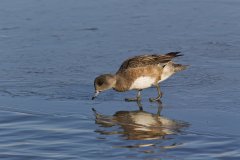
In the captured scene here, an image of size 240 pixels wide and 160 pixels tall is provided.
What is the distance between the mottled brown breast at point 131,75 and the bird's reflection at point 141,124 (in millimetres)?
824

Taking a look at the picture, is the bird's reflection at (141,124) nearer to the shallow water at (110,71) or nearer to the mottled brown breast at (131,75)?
the shallow water at (110,71)

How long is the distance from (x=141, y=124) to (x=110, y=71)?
241cm

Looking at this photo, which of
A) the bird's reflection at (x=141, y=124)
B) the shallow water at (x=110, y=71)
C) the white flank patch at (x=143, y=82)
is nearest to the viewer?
the shallow water at (x=110, y=71)

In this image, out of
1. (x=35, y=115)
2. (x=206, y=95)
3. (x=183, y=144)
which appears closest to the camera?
(x=183, y=144)

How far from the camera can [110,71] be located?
33.5 feet

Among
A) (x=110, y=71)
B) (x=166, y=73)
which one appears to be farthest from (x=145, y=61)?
(x=110, y=71)

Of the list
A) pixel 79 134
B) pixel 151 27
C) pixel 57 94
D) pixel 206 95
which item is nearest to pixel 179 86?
pixel 206 95

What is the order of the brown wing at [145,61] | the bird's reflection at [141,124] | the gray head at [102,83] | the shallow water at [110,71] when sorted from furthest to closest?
the brown wing at [145,61]
the gray head at [102,83]
the bird's reflection at [141,124]
the shallow water at [110,71]

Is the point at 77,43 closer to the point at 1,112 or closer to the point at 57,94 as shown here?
the point at 57,94

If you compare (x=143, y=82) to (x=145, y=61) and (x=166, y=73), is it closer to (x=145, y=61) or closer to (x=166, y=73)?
(x=145, y=61)

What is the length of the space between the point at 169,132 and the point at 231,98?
4.65ft

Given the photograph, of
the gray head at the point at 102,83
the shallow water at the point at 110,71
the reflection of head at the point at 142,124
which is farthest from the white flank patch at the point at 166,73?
the reflection of head at the point at 142,124

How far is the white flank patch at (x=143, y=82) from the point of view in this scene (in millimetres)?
9180

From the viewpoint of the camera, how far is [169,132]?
24.8 feet
